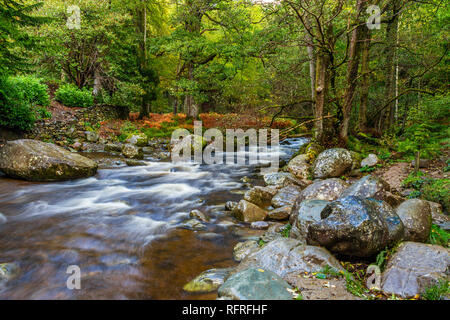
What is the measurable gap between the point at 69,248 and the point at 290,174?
561 centimetres

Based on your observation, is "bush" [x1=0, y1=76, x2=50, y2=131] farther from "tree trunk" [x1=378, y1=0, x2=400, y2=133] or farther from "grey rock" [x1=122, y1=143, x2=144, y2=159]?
"tree trunk" [x1=378, y1=0, x2=400, y2=133]

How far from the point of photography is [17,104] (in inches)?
340

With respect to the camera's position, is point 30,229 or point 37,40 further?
point 37,40

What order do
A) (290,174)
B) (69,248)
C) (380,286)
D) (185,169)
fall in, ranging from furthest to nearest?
(185,169) < (290,174) < (69,248) < (380,286)

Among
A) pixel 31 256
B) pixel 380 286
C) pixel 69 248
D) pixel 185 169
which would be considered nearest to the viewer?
pixel 380 286

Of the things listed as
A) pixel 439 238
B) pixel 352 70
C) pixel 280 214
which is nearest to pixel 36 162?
pixel 280 214

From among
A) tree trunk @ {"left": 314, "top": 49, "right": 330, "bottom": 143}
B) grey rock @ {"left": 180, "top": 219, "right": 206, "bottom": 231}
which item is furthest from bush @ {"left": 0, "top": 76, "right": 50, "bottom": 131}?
tree trunk @ {"left": 314, "top": 49, "right": 330, "bottom": 143}

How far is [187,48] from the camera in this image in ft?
46.0

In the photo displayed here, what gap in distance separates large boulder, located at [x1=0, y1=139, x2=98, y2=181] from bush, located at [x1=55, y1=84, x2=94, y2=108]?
678 cm

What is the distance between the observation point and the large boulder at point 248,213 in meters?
4.89

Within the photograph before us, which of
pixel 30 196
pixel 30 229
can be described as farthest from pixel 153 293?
pixel 30 196

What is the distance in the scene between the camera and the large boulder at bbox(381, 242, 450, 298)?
2316mm

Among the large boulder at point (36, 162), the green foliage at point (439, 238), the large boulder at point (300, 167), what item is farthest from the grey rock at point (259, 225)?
the large boulder at point (36, 162)
